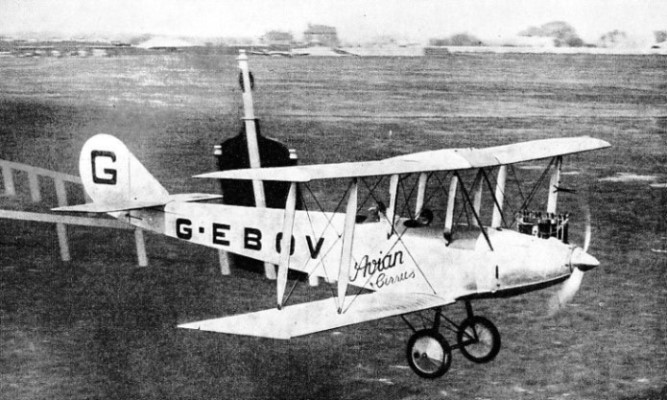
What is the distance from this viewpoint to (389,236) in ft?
15.8

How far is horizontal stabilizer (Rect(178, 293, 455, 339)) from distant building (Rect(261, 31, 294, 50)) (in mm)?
1856

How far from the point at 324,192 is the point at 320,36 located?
1026mm

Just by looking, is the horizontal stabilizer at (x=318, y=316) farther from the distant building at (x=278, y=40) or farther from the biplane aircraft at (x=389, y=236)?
the distant building at (x=278, y=40)

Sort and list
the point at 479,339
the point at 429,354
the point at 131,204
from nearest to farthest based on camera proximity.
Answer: the point at 429,354 → the point at 479,339 → the point at 131,204

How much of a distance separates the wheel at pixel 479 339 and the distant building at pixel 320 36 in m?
2.05

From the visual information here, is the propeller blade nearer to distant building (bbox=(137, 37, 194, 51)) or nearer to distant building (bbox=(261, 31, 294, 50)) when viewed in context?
distant building (bbox=(261, 31, 294, 50))

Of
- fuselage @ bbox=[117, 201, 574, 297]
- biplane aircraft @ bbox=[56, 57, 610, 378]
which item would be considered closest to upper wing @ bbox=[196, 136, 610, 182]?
biplane aircraft @ bbox=[56, 57, 610, 378]

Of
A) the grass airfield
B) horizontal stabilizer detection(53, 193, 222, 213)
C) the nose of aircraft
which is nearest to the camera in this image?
Answer: the nose of aircraft

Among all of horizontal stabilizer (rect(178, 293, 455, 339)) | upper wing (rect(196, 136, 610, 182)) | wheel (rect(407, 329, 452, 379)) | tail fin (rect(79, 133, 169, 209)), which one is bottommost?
wheel (rect(407, 329, 452, 379))

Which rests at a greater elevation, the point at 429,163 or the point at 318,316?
the point at 429,163

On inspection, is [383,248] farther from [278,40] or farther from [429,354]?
[278,40]

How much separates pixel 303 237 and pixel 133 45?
1765mm

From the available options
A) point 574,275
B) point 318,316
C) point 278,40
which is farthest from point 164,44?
→ point 574,275

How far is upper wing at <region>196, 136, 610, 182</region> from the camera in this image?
4215mm
